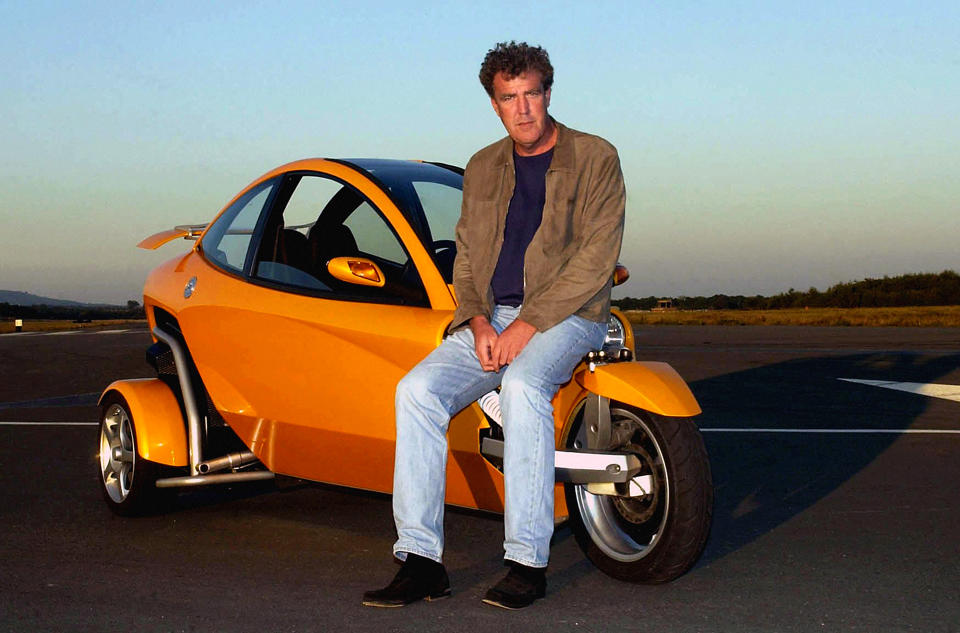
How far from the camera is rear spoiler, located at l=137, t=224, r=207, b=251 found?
717cm

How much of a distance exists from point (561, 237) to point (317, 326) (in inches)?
51.7

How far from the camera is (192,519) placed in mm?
6469

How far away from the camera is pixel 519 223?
4918 millimetres

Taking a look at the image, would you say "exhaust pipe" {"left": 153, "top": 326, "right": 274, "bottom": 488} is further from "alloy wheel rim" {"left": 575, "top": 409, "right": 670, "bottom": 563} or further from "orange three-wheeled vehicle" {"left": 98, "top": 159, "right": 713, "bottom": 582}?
"alloy wheel rim" {"left": 575, "top": 409, "right": 670, "bottom": 563}

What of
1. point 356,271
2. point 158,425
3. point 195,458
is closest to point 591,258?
point 356,271

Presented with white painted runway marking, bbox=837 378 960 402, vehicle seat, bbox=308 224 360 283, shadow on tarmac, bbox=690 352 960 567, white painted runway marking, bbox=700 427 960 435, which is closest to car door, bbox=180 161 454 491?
vehicle seat, bbox=308 224 360 283

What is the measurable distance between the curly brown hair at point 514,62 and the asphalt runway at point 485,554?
1.98 meters

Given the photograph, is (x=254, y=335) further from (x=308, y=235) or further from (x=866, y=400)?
(x=866, y=400)

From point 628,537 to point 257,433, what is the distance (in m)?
1.96

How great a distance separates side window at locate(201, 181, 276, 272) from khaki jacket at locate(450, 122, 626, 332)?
1769 mm

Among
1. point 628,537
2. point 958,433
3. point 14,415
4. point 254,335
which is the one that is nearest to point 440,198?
point 254,335

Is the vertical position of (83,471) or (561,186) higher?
(561,186)

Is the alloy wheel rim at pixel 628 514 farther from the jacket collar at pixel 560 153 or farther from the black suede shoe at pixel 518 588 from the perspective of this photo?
the jacket collar at pixel 560 153

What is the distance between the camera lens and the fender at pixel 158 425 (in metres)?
6.34
